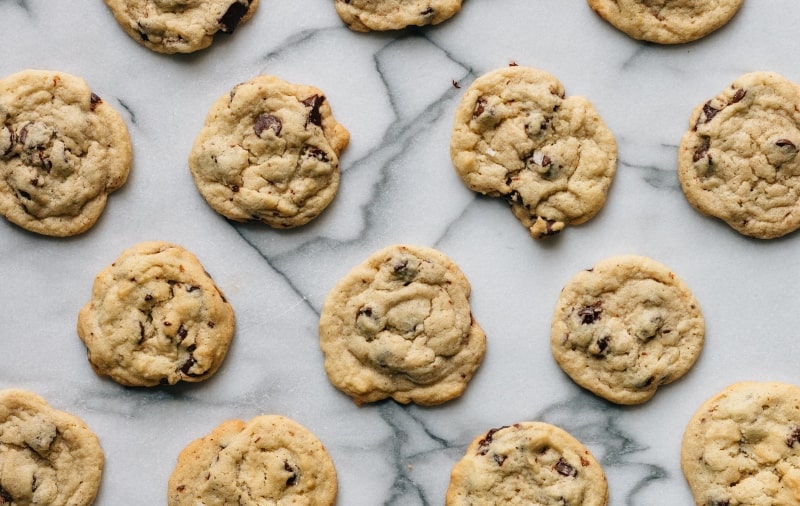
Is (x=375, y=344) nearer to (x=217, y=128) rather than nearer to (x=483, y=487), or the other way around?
(x=483, y=487)

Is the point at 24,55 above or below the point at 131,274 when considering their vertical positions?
above

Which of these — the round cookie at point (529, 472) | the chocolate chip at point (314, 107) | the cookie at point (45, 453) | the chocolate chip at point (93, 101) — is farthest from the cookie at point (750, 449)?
the chocolate chip at point (93, 101)

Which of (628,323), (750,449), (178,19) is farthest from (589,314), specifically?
(178,19)

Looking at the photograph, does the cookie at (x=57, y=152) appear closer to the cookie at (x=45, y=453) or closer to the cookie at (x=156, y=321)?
the cookie at (x=156, y=321)

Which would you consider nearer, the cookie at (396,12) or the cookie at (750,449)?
the cookie at (750,449)

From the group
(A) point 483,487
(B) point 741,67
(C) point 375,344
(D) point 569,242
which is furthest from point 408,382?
(B) point 741,67

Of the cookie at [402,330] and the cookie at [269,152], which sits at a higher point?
the cookie at [269,152]

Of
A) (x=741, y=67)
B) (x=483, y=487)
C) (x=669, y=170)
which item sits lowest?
(x=483, y=487)
